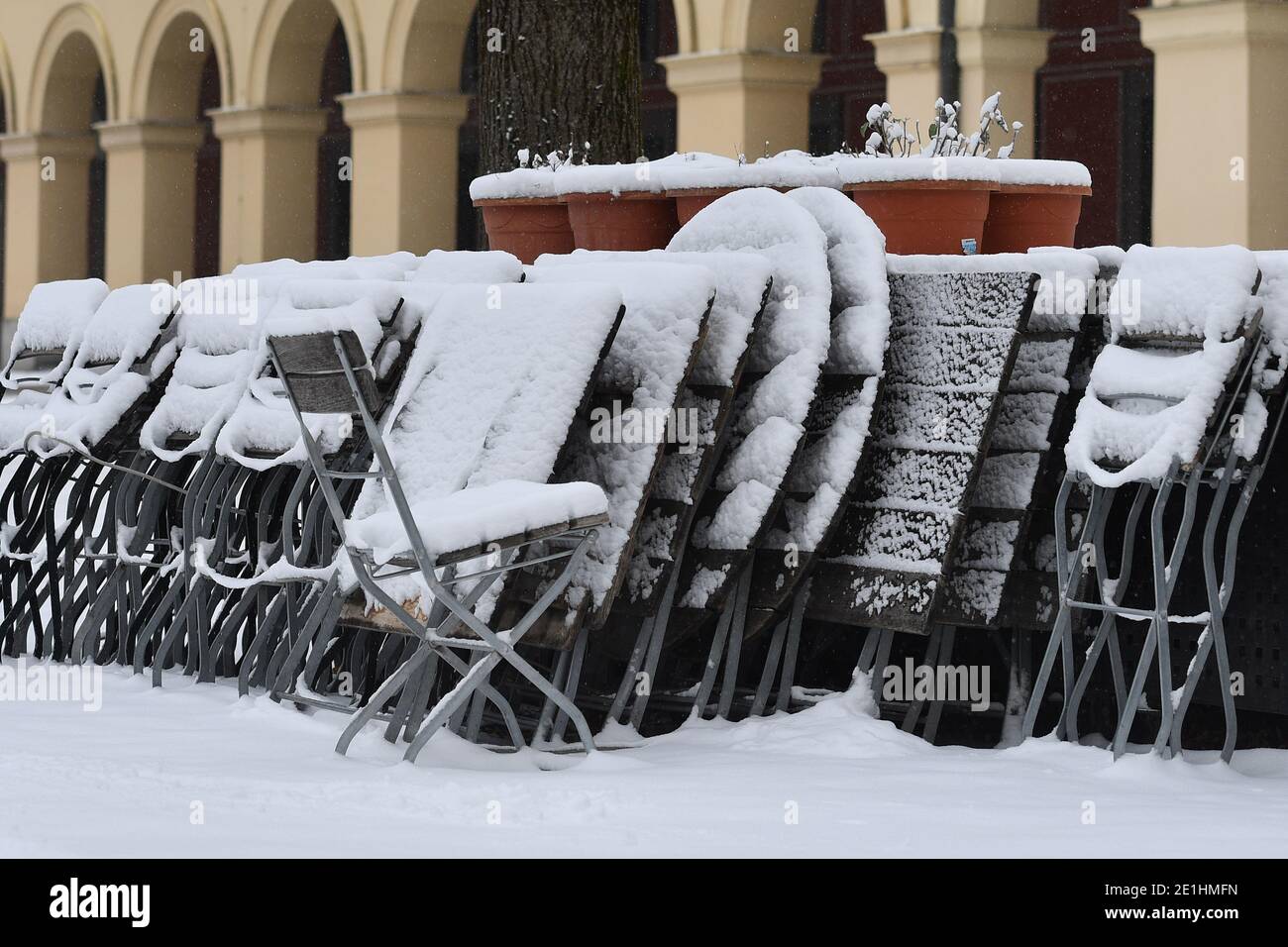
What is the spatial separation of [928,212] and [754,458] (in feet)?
3.49

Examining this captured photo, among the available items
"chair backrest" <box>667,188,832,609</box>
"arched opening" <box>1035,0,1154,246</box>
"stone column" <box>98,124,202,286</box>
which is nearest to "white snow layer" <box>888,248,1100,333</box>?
"chair backrest" <box>667,188,832,609</box>

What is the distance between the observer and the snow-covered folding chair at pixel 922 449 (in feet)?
14.7

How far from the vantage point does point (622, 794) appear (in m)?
3.87

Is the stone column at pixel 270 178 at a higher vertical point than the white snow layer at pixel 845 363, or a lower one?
higher

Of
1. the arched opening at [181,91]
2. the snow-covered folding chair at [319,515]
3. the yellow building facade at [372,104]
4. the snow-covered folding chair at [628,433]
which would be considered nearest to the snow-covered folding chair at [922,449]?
the snow-covered folding chair at [628,433]

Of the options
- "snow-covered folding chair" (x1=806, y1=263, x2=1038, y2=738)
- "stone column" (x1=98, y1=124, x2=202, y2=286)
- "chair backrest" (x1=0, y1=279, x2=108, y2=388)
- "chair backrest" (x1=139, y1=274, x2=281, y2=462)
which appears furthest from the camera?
"stone column" (x1=98, y1=124, x2=202, y2=286)

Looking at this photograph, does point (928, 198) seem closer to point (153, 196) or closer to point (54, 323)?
point (54, 323)

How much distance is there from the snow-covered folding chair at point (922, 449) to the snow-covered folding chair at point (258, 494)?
116cm

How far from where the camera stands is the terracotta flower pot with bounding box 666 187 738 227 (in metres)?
5.41

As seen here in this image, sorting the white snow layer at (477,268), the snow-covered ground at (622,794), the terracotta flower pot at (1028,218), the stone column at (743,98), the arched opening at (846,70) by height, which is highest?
the arched opening at (846,70)

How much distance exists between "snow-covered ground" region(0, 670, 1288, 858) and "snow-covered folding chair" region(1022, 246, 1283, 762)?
201 millimetres

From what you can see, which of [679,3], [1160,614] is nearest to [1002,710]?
[1160,614]

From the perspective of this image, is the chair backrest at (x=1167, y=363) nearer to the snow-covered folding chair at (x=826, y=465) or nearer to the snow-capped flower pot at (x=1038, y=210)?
the snow-covered folding chair at (x=826, y=465)

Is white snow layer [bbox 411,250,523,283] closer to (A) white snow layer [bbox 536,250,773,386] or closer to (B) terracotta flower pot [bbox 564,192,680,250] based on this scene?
(B) terracotta flower pot [bbox 564,192,680,250]
